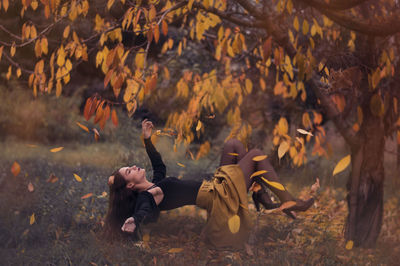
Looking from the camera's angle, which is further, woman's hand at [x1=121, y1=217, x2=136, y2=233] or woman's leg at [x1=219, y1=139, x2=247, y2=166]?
woman's leg at [x1=219, y1=139, x2=247, y2=166]

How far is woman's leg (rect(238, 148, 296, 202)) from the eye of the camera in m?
3.94

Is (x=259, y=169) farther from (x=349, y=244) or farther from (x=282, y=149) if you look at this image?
(x=349, y=244)

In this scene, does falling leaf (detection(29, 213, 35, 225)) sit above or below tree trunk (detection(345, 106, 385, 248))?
below

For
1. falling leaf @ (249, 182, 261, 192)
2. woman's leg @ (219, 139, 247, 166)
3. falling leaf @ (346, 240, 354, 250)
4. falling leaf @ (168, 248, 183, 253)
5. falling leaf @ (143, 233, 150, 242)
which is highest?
woman's leg @ (219, 139, 247, 166)

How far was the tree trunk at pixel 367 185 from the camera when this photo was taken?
416cm

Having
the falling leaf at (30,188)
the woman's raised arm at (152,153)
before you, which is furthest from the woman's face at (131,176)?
the falling leaf at (30,188)

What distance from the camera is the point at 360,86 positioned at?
4.21 meters

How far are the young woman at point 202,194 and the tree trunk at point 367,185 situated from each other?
0.64 m

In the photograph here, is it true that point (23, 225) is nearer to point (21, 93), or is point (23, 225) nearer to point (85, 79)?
point (21, 93)

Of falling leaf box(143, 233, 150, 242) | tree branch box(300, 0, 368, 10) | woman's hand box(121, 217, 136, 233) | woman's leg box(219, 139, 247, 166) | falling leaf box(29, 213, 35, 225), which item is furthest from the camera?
falling leaf box(29, 213, 35, 225)

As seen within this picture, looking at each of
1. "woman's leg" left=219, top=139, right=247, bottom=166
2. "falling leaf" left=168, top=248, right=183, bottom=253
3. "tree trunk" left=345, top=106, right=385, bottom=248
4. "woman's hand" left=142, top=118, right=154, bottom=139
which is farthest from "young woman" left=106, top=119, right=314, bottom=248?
"tree trunk" left=345, top=106, right=385, bottom=248

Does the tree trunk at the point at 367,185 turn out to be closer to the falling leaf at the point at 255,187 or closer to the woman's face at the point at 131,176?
the falling leaf at the point at 255,187

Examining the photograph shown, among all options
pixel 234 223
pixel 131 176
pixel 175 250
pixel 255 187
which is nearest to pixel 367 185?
pixel 255 187

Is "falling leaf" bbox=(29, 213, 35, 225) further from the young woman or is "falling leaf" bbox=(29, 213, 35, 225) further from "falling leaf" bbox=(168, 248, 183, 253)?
"falling leaf" bbox=(168, 248, 183, 253)
